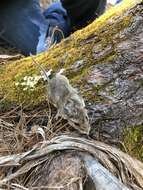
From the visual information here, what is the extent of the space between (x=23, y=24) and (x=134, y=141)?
68.3 inches

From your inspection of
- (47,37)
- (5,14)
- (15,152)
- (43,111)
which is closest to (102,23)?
(43,111)

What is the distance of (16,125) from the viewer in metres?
1.94

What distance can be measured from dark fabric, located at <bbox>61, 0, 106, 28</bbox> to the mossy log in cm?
115

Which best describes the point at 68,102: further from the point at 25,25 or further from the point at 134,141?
the point at 25,25

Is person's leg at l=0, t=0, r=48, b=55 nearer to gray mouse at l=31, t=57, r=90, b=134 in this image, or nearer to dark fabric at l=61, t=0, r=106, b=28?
dark fabric at l=61, t=0, r=106, b=28

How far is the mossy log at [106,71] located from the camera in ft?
6.15

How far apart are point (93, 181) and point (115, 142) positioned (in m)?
0.27

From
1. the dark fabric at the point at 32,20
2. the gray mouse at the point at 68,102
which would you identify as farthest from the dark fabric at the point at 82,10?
the gray mouse at the point at 68,102

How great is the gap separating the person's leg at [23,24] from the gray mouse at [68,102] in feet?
4.61

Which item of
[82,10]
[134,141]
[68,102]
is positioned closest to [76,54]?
[68,102]

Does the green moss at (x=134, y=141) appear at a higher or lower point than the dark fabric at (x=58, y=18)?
lower

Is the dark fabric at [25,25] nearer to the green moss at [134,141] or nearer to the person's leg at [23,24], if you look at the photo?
the person's leg at [23,24]

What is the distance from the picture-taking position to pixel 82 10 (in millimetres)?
3320

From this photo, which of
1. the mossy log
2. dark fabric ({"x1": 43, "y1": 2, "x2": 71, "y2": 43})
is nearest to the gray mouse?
the mossy log
